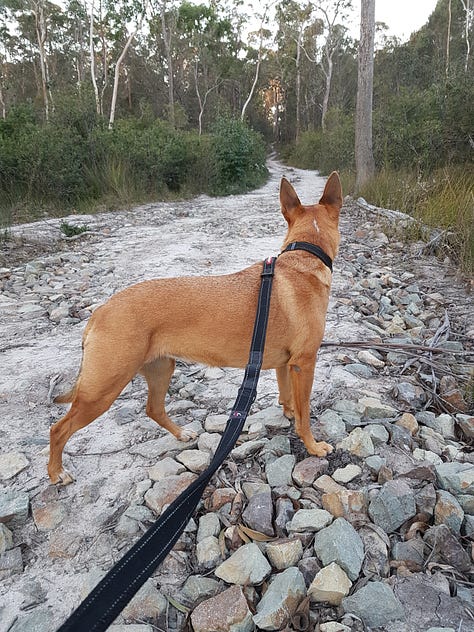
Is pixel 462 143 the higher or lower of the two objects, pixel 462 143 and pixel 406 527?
the higher

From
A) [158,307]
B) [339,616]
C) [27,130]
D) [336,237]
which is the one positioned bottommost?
[339,616]

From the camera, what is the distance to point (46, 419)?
3.14m

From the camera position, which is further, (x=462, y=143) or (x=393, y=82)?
(x=393, y=82)

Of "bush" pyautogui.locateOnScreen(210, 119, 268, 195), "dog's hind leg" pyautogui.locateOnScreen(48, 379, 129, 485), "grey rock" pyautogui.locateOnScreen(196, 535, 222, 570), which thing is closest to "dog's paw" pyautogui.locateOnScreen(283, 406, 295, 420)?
"grey rock" pyautogui.locateOnScreen(196, 535, 222, 570)

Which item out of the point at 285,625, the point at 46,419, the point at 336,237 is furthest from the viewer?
the point at 46,419

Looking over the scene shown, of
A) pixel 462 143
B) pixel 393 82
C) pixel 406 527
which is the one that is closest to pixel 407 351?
pixel 406 527

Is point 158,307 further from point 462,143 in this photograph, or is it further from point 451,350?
point 462,143

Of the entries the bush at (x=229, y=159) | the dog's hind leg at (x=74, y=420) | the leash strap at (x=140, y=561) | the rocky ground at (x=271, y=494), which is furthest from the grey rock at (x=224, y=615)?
the bush at (x=229, y=159)

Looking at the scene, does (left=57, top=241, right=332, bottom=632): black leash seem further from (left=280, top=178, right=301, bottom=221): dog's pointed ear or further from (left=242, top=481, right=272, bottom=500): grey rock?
(left=280, top=178, right=301, bottom=221): dog's pointed ear

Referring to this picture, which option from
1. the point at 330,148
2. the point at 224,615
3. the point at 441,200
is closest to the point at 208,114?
the point at 330,148

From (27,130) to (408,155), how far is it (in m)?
11.9

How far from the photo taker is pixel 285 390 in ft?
9.63

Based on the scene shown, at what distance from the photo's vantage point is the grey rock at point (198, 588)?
178cm

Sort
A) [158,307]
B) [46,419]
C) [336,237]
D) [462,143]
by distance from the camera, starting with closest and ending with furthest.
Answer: [158,307]
[336,237]
[46,419]
[462,143]
